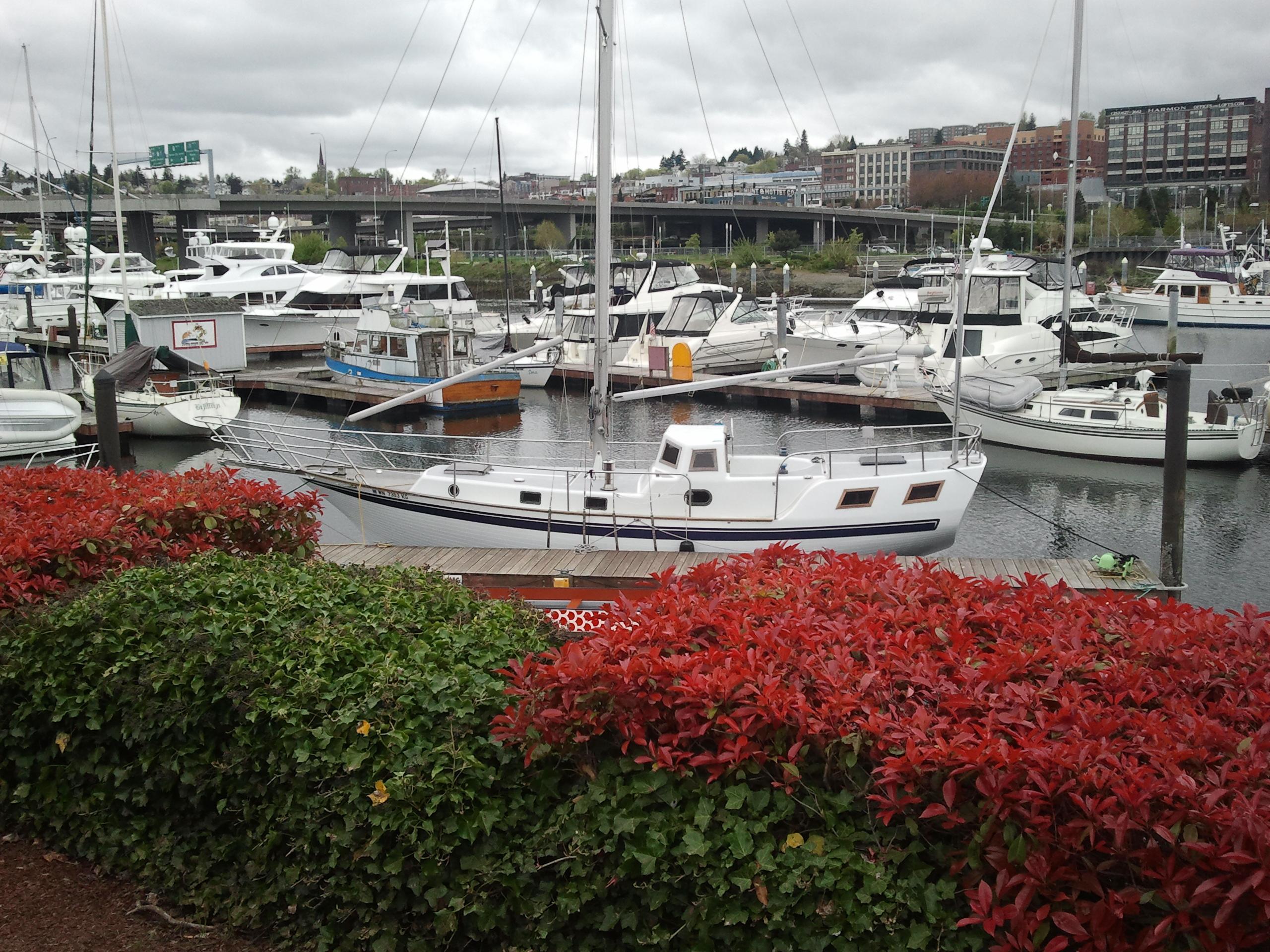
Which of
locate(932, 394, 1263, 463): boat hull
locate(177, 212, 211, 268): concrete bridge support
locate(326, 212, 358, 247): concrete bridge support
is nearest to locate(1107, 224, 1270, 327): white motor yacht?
locate(932, 394, 1263, 463): boat hull

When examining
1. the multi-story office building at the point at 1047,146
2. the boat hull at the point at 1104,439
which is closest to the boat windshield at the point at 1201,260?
the boat hull at the point at 1104,439

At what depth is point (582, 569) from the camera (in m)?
13.3

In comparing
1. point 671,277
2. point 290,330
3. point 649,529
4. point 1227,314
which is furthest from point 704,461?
point 1227,314

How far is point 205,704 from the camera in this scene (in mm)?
5844

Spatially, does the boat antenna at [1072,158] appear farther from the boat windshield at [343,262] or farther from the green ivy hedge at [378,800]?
the boat windshield at [343,262]

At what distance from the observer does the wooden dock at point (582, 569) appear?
1299 centimetres

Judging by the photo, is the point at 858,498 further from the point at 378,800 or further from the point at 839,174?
the point at 839,174

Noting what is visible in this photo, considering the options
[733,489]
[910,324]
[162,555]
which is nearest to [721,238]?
[910,324]

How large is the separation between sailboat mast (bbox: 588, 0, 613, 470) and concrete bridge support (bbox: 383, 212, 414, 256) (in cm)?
6937

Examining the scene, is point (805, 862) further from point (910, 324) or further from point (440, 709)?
point (910, 324)

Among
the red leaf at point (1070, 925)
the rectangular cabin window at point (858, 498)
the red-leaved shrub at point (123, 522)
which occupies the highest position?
the red-leaved shrub at point (123, 522)

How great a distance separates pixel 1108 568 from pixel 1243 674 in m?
8.86

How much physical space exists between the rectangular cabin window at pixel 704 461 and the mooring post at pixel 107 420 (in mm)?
9049

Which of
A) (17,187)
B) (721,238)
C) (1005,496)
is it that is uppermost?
(17,187)
